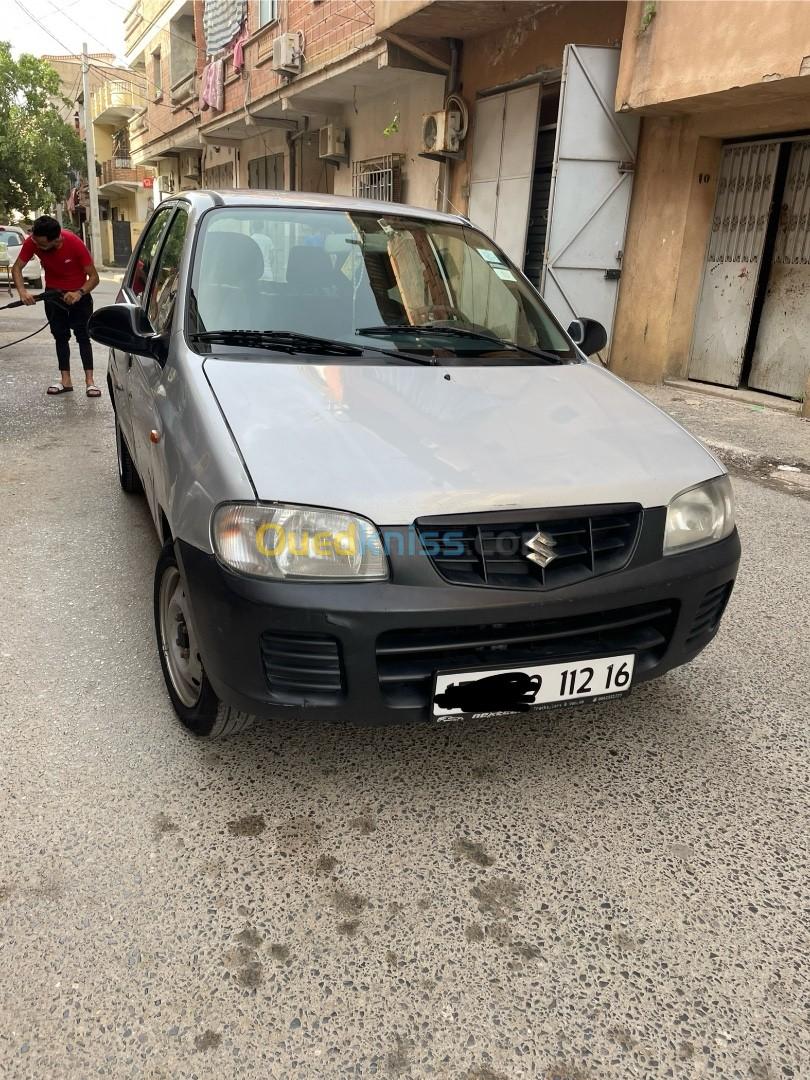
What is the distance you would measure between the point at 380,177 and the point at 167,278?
12.4 meters

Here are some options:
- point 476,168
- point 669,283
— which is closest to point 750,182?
point 669,283

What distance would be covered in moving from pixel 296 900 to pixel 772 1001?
3.48 ft

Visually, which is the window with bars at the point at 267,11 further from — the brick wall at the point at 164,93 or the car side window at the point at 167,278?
the car side window at the point at 167,278

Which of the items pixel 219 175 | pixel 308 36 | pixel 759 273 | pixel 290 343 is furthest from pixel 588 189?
pixel 219 175

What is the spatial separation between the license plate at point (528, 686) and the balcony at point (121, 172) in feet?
138

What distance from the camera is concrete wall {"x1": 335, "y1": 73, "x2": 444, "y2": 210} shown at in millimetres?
12718

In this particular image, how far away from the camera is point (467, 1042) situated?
1586 millimetres

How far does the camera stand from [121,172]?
134 ft

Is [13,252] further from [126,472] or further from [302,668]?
[302,668]

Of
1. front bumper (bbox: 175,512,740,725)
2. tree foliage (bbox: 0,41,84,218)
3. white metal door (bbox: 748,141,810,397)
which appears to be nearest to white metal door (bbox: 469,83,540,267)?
white metal door (bbox: 748,141,810,397)

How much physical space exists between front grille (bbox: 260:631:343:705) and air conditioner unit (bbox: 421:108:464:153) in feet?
37.3

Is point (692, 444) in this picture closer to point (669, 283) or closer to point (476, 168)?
point (669, 283)

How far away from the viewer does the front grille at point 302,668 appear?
1934mm

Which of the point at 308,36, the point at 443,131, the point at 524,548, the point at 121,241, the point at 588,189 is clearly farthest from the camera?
the point at 121,241
